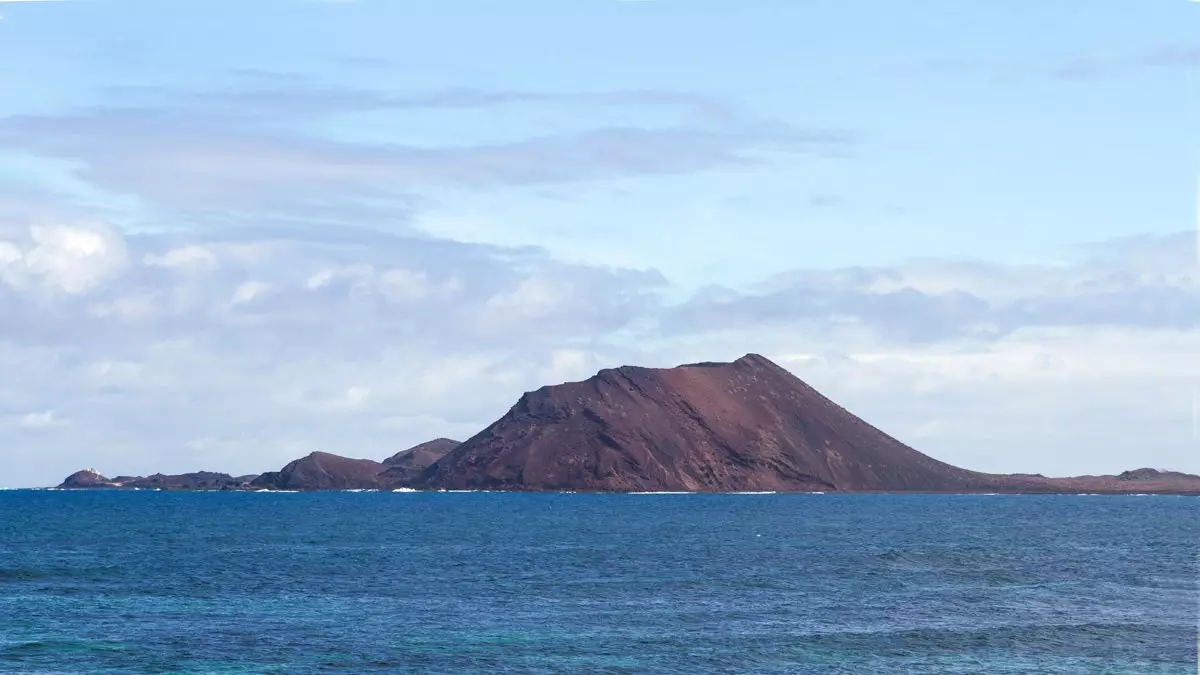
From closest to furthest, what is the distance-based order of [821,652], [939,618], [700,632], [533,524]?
[821,652], [700,632], [939,618], [533,524]

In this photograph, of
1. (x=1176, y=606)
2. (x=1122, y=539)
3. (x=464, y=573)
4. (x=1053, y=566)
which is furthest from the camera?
(x=1122, y=539)

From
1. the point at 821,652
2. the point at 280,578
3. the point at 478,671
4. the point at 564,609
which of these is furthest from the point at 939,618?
the point at 280,578

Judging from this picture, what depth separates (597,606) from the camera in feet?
245

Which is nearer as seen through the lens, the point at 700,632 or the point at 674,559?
the point at 700,632

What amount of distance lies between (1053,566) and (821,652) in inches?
2030

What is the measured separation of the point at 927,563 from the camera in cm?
10675

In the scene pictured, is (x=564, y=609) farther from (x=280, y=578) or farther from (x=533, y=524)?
(x=533, y=524)

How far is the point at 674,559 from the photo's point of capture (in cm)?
10975

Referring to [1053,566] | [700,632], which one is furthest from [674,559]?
[700,632]

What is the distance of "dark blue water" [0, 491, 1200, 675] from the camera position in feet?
189

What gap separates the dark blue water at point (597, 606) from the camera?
57.5 meters

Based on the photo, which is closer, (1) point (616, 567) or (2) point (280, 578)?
(2) point (280, 578)

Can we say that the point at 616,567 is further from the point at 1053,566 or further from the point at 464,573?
Result: the point at 1053,566

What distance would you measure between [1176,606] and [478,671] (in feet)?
145
